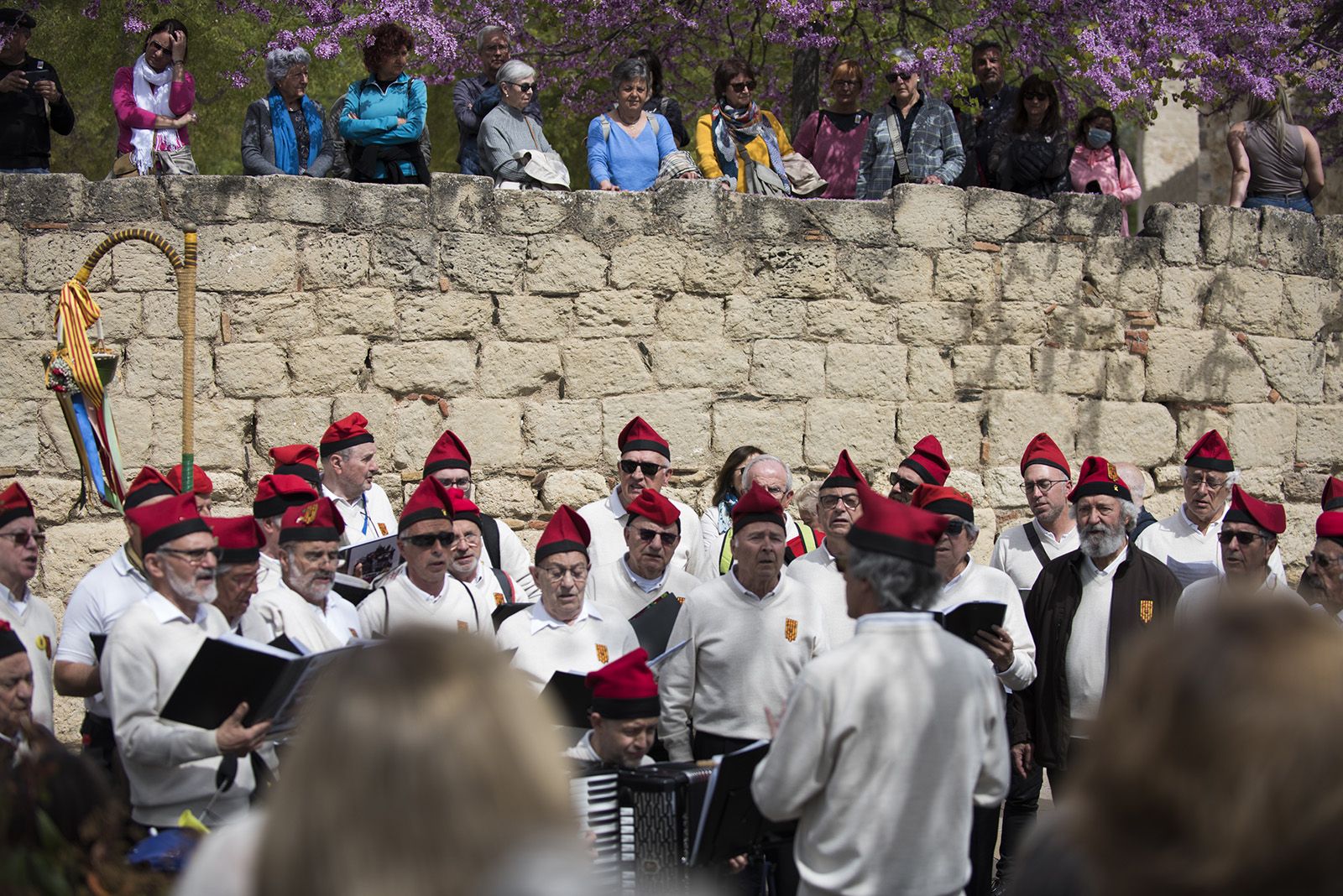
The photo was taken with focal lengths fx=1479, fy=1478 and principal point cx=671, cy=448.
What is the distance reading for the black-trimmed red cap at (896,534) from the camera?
396 cm

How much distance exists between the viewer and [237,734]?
171 inches

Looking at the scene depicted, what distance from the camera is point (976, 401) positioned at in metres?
9.40

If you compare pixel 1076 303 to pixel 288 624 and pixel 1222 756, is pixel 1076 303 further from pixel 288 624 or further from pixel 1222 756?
pixel 1222 756

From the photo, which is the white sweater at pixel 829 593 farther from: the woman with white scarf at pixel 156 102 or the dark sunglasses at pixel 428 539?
the woman with white scarf at pixel 156 102

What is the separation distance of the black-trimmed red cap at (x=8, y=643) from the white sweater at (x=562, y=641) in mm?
1696

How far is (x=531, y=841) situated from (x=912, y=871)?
6.66 feet

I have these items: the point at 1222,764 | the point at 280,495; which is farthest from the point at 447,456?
the point at 1222,764

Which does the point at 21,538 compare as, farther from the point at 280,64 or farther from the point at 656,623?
the point at 280,64

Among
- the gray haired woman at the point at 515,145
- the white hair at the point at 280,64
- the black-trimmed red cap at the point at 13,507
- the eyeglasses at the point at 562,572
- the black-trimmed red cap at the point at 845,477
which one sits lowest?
the eyeglasses at the point at 562,572

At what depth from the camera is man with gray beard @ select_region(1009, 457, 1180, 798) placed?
6.29 m

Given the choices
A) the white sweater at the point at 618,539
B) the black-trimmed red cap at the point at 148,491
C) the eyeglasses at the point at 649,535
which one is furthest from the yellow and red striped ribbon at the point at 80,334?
the eyeglasses at the point at 649,535

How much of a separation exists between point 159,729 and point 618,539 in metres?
3.41

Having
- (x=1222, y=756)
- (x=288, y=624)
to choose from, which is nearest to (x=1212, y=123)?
(x=288, y=624)

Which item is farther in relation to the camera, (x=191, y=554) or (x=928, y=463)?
(x=928, y=463)
